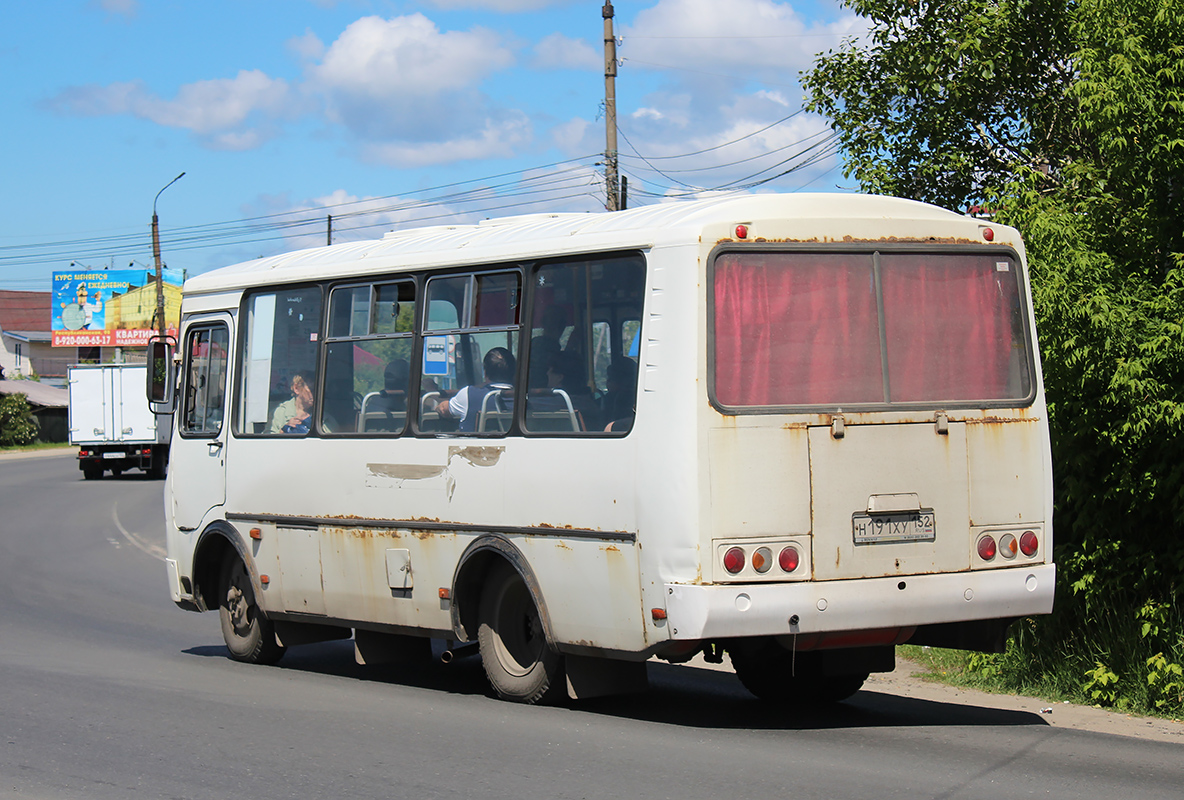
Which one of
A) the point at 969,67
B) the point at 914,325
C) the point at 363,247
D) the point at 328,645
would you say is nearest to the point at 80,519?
the point at 328,645

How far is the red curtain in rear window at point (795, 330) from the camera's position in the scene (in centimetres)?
778

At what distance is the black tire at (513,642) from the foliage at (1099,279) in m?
3.47

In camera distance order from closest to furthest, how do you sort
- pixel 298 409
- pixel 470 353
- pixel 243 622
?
pixel 470 353 → pixel 298 409 → pixel 243 622

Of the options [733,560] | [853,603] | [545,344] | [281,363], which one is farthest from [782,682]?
[281,363]

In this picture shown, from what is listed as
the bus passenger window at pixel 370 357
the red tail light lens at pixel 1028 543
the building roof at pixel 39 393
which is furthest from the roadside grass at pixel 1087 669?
the building roof at pixel 39 393

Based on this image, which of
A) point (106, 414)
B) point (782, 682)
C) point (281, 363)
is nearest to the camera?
point (782, 682)

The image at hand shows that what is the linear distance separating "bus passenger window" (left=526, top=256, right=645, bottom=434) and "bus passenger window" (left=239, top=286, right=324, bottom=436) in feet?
7.26

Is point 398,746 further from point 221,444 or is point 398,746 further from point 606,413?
point 221,444

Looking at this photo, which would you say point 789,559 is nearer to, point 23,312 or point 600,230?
point 600,230

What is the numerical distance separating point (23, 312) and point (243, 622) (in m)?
115

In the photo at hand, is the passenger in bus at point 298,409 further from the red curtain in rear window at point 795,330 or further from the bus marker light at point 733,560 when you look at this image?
the bus marker light at point 733,560

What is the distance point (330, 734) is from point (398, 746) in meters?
0.58

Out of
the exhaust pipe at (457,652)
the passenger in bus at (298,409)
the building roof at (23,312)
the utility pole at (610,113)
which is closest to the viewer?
the exhaust pipe at (457,652)

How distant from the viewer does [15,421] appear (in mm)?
67562
